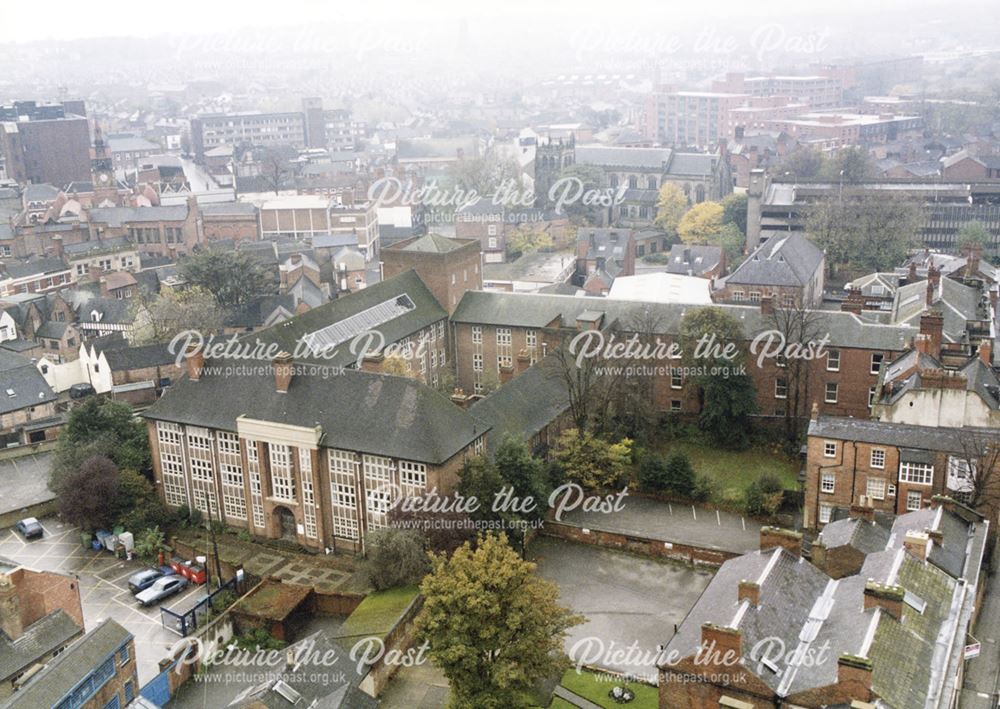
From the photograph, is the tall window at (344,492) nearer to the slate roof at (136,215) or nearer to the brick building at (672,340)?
the brick building at (672,340)

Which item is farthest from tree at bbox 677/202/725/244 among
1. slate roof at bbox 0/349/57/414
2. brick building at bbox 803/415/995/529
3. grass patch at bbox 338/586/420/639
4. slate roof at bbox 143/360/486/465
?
grass patch at bbox 338/586/420/639

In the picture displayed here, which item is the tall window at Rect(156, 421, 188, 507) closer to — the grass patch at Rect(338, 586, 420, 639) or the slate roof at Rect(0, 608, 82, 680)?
the slate roof at Rect(0, 608, 82, 680)

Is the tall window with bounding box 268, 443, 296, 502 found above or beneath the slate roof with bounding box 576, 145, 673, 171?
beneath

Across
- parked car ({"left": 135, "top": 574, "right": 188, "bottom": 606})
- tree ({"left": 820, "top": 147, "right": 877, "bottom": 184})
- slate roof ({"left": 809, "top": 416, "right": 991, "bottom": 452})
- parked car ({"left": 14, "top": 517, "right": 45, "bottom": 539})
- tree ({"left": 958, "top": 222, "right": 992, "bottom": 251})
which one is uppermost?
tree ({"left": 820, "top": 147, "right": 877, "bottom": 184})

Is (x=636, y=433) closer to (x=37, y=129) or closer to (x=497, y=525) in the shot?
(x=497, y=525)

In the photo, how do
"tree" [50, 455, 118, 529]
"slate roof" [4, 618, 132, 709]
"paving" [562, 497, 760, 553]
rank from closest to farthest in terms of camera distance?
1. "slate roof" [4, 618, 132, 709]
2. "paving" [562, 497, 760, 553]
3. "tree" [50, 455, 118, 529]

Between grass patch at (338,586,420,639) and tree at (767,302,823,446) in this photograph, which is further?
tree at (767,302,823,446)
